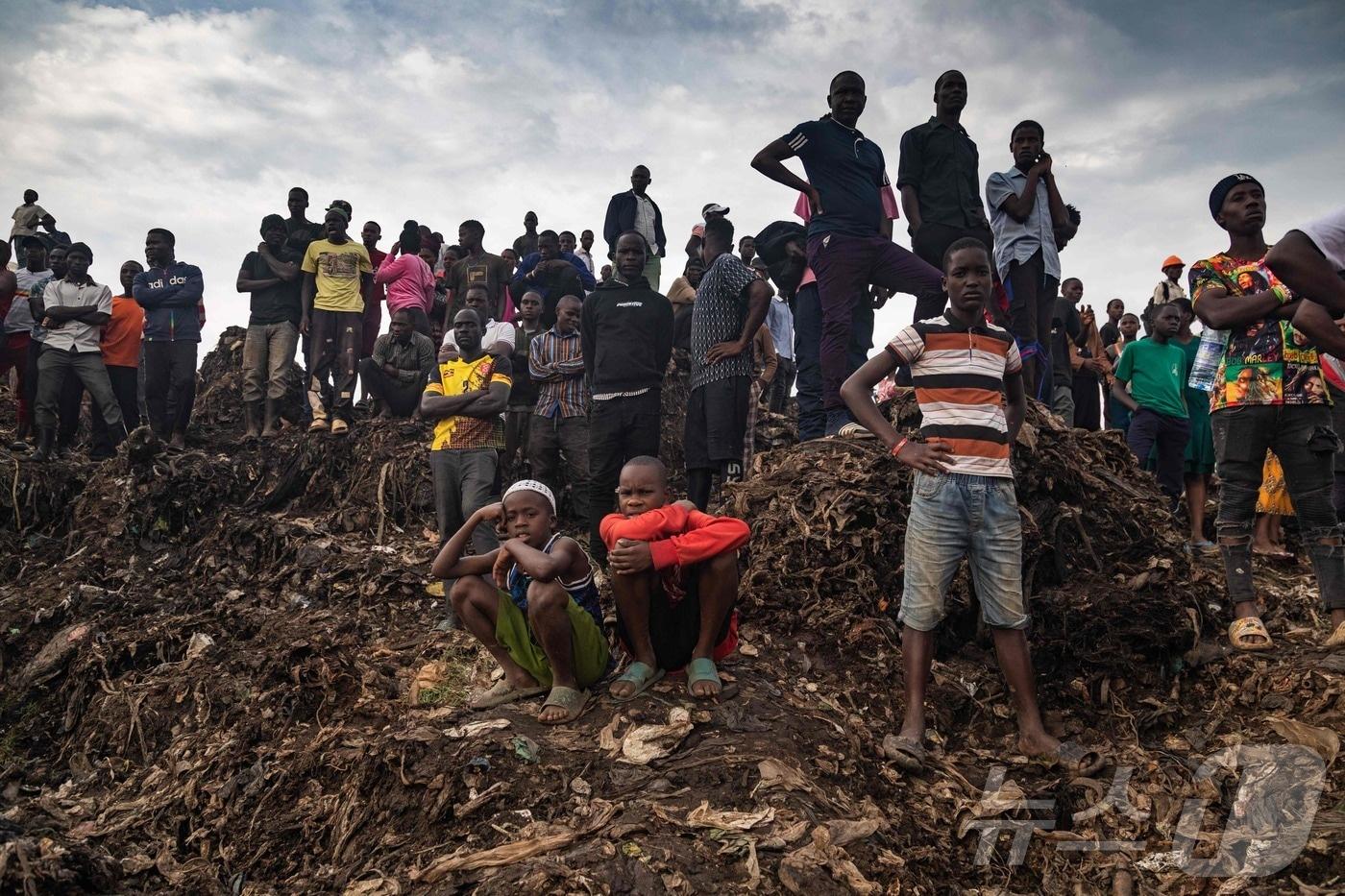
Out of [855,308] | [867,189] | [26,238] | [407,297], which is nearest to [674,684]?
[855,308]

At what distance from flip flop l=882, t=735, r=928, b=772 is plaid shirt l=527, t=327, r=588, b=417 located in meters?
4.45

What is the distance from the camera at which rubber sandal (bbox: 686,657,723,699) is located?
422 cm

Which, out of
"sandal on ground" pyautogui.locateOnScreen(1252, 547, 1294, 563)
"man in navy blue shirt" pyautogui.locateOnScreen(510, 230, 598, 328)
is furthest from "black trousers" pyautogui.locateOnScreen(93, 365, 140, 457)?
"sandal on ground" pyautogui.locateOnScreen(1252, 547, 1294, 563)

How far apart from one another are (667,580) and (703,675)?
505mm

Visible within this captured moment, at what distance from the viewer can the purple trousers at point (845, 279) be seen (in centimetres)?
636

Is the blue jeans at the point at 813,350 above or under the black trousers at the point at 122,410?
above

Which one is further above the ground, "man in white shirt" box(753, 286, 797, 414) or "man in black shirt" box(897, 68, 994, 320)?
"man in black shirt" box(897, 68, 994, 320)

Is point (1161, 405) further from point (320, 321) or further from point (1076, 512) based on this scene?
point (320, 321)

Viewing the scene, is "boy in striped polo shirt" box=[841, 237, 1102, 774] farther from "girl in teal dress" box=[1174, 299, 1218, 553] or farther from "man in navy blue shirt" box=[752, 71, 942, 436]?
"girl in teal dress" box=[1174, 299, 1218, 553]

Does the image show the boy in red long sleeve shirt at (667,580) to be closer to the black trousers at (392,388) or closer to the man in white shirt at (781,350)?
the black trousers at (392,388)

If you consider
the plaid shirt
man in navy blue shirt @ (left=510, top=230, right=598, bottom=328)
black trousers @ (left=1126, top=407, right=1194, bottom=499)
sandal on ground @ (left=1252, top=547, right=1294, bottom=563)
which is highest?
man in navy blue shirt @ (left=510, top=230, right=598, bottom=328)

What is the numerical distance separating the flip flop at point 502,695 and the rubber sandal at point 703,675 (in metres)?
0.81

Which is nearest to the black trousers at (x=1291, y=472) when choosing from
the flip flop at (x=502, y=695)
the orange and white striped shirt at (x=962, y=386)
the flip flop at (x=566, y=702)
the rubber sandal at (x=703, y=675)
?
the orange and white striped shirt at (x=962, y=386)

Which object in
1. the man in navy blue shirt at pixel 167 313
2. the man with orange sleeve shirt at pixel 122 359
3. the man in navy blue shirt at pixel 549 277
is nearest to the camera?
the man in navy blue shirt at pixel 167 313
